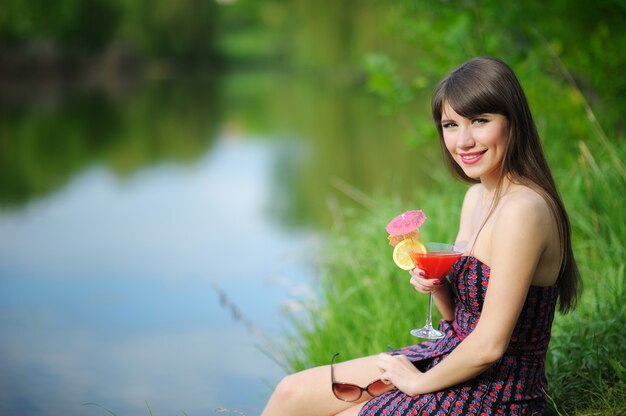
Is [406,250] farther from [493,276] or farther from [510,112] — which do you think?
[510,112]

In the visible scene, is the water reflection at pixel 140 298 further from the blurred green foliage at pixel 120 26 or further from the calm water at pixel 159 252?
the blurred green foliage at pixel 120 26

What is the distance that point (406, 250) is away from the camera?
2316mm

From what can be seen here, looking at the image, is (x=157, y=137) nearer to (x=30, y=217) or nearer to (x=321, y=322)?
(x=30, y=217)

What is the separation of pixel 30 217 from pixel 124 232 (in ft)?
3.31

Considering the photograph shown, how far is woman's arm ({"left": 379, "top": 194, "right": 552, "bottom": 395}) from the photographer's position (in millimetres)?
2002

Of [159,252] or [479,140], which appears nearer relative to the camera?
[479,140]

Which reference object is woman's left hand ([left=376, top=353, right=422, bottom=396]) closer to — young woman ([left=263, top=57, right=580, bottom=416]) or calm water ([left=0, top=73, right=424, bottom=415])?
young woman ([left=263, top=57, right=580, bottom=416])

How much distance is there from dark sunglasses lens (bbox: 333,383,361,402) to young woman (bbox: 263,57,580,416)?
1cm

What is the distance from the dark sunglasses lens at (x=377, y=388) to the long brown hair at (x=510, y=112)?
559 mm

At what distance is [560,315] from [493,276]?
1.40 meters

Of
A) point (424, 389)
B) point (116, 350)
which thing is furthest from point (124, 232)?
point (424, 389)

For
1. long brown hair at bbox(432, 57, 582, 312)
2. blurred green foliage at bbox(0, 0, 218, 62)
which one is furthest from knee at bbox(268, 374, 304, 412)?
blurred green foliage at bbox(0, 0, 218, 62)

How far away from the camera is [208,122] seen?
17922mm

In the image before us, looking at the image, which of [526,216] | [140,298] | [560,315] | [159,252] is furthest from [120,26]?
[526,216]
